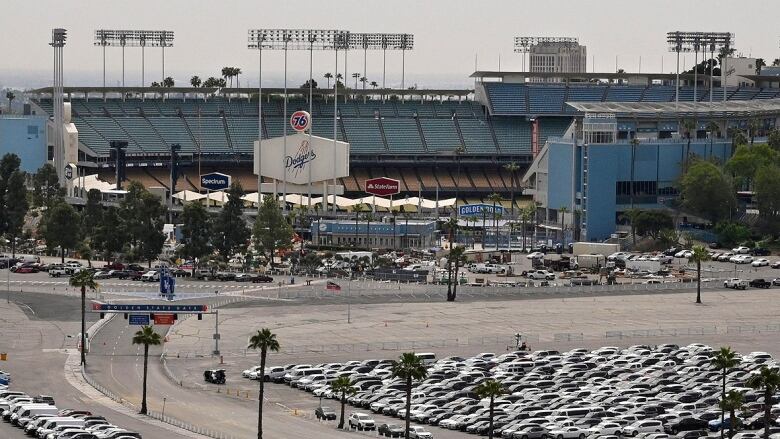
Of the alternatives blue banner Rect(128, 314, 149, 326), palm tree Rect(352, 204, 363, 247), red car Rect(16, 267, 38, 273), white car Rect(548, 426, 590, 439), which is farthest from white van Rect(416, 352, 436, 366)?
palm tree Rect(352, 204, 363, 247)

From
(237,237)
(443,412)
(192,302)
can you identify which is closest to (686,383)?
(443,412)

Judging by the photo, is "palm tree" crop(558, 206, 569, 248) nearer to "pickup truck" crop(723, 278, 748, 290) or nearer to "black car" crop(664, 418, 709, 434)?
"pickup truck" crop(723, 278, 748, 290)

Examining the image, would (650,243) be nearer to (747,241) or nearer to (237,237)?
(747,241)

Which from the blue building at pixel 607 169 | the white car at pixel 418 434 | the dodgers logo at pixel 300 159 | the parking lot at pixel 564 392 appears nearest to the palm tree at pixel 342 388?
the parking lot at pixel 564 392

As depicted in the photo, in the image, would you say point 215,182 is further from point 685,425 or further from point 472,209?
point 685,425

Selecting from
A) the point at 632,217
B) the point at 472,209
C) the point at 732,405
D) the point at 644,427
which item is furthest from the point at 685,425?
the point at 472,209

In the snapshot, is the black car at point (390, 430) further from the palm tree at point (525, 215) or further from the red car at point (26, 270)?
the palm tree at point (525, 215)

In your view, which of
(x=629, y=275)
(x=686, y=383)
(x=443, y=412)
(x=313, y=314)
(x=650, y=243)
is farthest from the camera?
(x=650, y=243)
